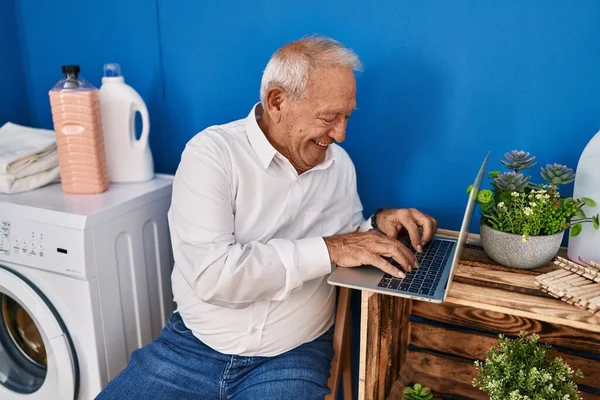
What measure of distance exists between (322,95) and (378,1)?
1.29 ft

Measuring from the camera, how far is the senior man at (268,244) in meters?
1.30

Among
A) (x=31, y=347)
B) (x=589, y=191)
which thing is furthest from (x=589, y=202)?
(x=31, y=347)

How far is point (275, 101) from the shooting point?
1.38m

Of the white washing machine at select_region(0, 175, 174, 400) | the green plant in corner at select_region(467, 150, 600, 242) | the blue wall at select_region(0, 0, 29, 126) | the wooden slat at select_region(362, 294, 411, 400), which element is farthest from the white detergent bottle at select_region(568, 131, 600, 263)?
the blue wall at select_region(0, 0, 29, 126)

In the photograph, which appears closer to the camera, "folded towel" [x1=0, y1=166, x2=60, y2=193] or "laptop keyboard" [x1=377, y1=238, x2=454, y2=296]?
"laptop keyboard" [x1=377, y1=238, x2=454, y2=296]

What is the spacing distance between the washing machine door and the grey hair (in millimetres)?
885

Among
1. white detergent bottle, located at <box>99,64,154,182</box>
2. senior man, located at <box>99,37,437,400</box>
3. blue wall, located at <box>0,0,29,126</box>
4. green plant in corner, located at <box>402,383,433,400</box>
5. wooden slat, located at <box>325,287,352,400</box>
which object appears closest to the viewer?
senior man, located at <box>99,37,437,400</box>

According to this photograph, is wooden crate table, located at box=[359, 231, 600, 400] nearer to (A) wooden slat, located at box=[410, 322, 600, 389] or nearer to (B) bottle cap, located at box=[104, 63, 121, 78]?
(A) wooden slat, located at box=[410, 322, 600, 389]

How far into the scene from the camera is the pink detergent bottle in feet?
5.32

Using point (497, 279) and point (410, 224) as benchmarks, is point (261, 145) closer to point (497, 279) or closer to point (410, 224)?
point (410, 224)

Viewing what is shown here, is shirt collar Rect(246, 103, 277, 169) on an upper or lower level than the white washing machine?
upper

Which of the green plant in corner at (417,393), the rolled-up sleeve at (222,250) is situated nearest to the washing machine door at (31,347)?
the rolled-up sleeve at (222,250)

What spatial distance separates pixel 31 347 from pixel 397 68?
1.43 metres

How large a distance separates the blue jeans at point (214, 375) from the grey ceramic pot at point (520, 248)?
532 millimetres
